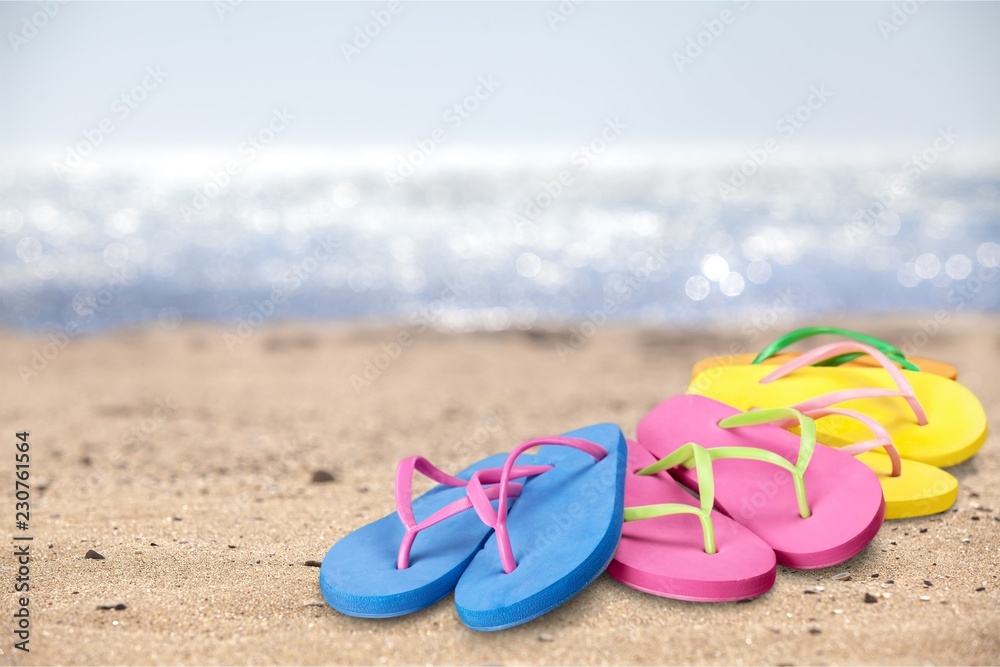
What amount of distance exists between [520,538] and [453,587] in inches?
6.2

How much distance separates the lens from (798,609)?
136 cm

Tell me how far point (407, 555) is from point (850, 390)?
1.18 m

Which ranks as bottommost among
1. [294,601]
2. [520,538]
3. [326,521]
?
[326,521]

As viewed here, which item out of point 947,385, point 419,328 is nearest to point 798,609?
point 947,385

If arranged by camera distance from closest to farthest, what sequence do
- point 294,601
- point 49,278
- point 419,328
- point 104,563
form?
1. point 294,601
2. point 104,563
3. point 419,328
4. point 49,278

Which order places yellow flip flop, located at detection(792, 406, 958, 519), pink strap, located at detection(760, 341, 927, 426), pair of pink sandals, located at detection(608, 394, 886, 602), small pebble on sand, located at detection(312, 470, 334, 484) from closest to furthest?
pair of pink sandals, located at detection(608, 394, 886, 602), yellow flip flop, located at detection(792, 406, 958, 519), pink strap, located at detection(760, 341, 927, 426), small pebble on sand, located at detection(312, 470, 334, 484)

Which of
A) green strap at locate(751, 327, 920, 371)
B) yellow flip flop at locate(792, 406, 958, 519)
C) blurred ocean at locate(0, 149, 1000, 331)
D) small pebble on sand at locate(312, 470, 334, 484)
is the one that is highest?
green strap at locate(751, 327, 920, 371)

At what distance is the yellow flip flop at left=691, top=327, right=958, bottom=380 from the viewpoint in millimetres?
2212

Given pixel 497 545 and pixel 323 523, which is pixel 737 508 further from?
pixel 323 523

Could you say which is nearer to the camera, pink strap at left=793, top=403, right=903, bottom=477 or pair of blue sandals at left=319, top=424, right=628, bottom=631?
pair of blue sandals at left=319, top=424, right=628, bottom=631

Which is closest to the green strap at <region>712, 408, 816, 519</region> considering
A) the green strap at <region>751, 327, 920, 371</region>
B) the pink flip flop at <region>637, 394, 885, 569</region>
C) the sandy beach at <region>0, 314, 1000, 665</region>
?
the pink flip flop at <region>637, 394, 885, 569</region>

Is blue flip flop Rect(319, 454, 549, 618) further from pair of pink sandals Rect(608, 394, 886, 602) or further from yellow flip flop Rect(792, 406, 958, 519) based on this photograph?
yellow flip flop Rect(792, 406, 958, 519)

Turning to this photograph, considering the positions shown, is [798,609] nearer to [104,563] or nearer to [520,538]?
[520,538]

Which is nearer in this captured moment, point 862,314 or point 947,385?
point 947,385
